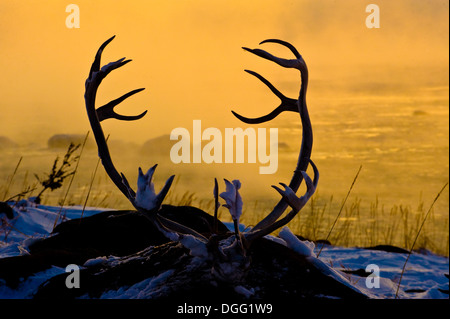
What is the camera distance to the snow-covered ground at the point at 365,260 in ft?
21.4

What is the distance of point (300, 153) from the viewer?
4.77m

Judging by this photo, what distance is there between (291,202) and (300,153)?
18.6 inches

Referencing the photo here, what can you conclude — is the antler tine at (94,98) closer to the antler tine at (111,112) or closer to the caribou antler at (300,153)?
the antler tine at (111,112)

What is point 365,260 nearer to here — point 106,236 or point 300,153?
point 106,236

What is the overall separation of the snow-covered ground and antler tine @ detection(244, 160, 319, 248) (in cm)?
156

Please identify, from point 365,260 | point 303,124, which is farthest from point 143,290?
point 365,260

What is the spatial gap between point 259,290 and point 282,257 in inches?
15.6

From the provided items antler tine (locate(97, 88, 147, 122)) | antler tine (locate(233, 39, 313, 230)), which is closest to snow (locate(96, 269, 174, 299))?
antler tine (locate(233, 39, 313, 230))

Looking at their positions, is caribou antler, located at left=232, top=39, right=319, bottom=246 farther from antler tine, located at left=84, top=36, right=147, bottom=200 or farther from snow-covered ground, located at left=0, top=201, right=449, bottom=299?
snow-covered ground, located at left=0, top=201, right=449, bottom=299
